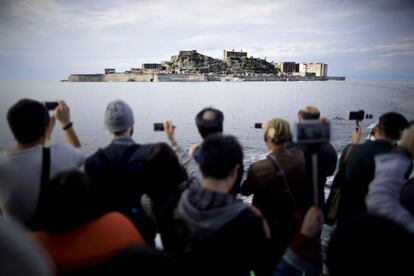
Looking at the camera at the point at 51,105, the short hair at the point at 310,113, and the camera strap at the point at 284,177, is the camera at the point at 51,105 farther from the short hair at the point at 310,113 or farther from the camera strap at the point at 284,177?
the short hair at the point at 310,113

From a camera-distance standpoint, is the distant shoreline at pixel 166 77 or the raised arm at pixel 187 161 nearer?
the raised arm at pixel 187 161

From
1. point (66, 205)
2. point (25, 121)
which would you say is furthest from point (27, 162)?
point (66, 205)

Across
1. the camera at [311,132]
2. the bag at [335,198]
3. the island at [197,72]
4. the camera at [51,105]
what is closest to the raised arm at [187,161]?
the camera at [311,132]

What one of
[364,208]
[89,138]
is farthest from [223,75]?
[364,208]

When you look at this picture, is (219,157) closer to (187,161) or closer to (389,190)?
(187,161)

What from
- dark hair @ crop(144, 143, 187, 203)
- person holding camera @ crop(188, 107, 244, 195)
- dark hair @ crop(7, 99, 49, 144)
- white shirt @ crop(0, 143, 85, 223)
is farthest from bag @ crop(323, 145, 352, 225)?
dark hair @ crop(7, 99, 49, 144)

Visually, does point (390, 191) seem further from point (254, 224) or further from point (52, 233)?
point (52, 233)

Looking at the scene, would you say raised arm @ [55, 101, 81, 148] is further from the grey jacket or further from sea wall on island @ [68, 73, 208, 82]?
sea wall on island @ [68, 73, 208, 82]

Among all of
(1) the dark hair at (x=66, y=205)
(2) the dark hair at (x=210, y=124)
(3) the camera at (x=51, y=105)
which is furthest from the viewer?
(3) the camera at (x=51, y=105)

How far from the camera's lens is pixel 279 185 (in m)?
3.03

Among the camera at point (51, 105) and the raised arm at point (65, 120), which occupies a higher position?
the camera at point (51, 105)

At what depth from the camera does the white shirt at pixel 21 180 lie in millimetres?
2404

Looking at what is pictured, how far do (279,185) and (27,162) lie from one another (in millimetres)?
2406

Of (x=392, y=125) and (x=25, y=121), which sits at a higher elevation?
(x=25, y=121)
